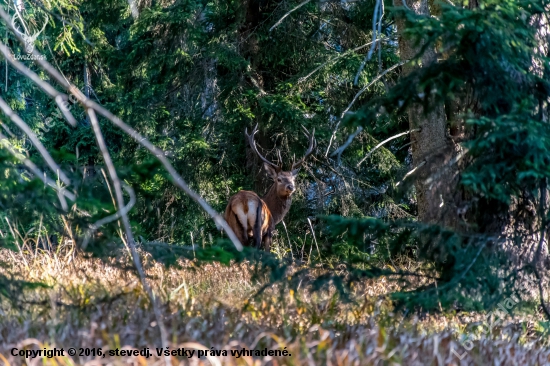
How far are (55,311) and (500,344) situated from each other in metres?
2.78

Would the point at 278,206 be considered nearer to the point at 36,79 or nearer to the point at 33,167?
the point at 33,167

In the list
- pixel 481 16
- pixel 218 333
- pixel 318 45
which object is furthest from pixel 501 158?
pixel 318 45

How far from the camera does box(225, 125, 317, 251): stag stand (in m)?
11.5

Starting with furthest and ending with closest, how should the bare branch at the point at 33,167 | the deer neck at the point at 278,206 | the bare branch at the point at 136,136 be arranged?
the deer neck at the point at 278,206 → the bare branch at the point at 33,167 → the bare branch at the point at 136,136

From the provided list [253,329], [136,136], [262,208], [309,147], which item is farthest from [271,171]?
[136,136]

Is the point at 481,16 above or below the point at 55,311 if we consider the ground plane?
above

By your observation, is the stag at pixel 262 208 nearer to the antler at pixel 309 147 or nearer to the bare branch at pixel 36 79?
the antler at pixel 309 147

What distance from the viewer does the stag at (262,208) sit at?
11.5 m

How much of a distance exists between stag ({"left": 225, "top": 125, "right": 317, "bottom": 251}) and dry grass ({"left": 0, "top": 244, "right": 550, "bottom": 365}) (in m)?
6.05

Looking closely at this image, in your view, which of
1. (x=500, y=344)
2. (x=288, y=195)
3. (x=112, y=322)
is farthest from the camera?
(x=288, y=195)

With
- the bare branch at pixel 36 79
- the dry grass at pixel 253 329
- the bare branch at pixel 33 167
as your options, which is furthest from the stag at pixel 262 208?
the bare branch at pixel 36 79

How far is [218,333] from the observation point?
13.0 feet

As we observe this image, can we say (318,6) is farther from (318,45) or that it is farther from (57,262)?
(57,262)

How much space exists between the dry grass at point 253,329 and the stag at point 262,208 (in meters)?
6.05
